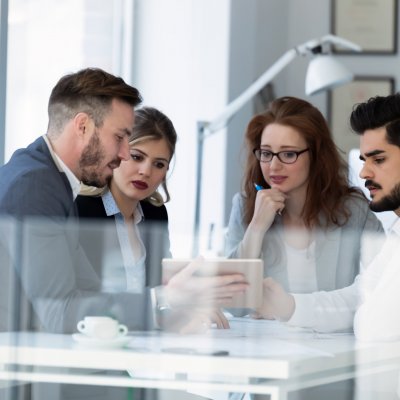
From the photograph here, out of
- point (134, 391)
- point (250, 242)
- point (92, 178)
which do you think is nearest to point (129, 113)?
point (92, 178)

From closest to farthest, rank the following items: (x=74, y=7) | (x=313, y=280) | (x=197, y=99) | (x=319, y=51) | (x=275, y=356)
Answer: (x=275, y=356) → (x=313, y=280) → (x=74, y=7) → (x=197, y=99) → (x=319, y=51)

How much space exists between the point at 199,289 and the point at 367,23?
118 cm

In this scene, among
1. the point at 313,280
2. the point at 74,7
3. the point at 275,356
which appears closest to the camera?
the point at 275,356

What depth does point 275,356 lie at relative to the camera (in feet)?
3.73

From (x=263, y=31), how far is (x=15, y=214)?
73cm

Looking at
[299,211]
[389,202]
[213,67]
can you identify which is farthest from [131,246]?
[213,67]

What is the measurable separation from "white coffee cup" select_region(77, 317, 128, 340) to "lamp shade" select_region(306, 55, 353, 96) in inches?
26.3

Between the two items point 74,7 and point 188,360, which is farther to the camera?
point 74,7

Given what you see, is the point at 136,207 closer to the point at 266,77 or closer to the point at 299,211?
the point at 299,211

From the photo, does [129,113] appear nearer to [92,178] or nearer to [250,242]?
[92,178]

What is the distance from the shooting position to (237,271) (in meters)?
1.20

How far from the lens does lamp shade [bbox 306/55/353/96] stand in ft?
5.79

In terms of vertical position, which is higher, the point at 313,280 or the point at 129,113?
the point at 129,113

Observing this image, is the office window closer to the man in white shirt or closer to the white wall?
the white wall
